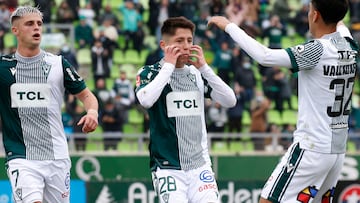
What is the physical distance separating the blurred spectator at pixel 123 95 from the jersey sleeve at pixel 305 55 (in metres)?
11.3

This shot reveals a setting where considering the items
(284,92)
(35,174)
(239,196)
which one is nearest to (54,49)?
(284,92)

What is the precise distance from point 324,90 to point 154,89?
156 centimetres

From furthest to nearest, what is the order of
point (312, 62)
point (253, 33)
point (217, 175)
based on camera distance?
1. point (253, 33)
2. point (217, 175)
3. point (312, 62)

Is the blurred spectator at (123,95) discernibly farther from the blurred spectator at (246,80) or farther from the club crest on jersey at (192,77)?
the club crest on jersey at (192,77)

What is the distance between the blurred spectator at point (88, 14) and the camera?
21.3 metres

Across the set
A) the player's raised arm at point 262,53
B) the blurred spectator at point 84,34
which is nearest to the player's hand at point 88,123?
the player's raised arm at point 262,53

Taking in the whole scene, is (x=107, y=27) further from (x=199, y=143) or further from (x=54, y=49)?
(x=199, y=143)

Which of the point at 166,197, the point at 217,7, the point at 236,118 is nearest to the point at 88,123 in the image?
the point at 166,197

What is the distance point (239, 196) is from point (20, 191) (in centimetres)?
495

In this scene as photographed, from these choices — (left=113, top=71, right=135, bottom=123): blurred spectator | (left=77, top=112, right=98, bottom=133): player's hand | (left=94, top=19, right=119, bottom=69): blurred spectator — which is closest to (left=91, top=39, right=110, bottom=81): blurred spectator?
(left=94, top=19, right=119, bottom=69): blurred spectator

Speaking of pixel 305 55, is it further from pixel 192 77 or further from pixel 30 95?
pixel 30 95

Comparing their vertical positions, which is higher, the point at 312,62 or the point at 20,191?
the point at 312,62

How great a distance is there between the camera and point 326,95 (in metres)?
8.41

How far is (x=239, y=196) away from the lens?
1358 centimetres
